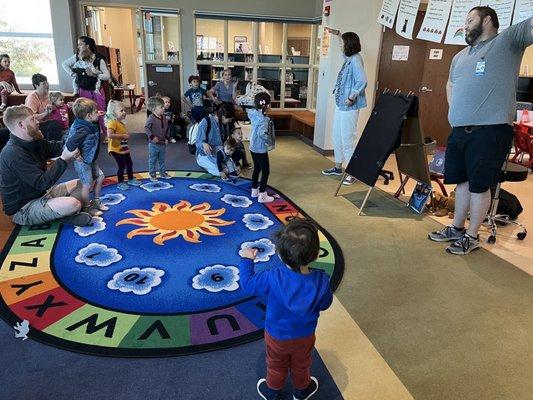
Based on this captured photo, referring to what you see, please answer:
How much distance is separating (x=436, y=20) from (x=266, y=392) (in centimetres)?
391

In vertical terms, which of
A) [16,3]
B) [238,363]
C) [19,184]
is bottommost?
[238,363]

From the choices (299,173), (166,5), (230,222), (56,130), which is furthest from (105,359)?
(166,5)

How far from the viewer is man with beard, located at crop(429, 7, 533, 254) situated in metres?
2.78

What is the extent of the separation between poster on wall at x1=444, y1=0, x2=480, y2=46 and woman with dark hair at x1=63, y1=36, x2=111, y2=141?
473 cm

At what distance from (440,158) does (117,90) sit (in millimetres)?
7584

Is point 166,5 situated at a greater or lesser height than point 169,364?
greater

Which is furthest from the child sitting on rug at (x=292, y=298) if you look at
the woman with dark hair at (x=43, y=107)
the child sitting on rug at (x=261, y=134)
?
the woman with dark hair at (x=43, y=107)

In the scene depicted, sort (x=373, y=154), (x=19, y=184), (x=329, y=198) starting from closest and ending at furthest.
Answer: (x=19, y=184)
(x=373, y=154)
(x=329, y=198)

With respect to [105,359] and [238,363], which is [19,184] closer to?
[105,359]

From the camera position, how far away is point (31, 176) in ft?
10.1

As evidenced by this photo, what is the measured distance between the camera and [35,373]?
6.12 feet

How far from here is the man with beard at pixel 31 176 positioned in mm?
3057

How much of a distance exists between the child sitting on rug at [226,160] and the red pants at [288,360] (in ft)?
10.8

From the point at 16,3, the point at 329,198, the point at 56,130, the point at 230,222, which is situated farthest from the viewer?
the point at 16,3
